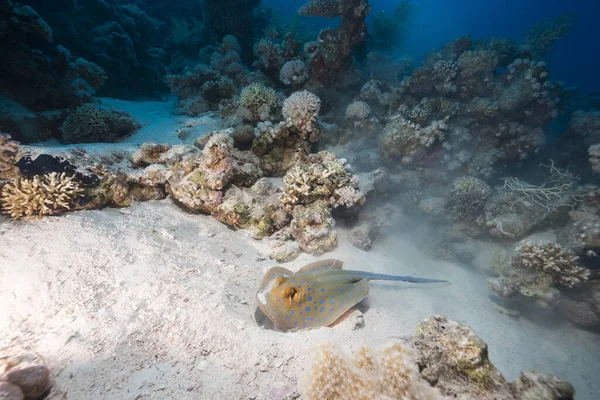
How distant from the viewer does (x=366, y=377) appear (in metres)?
2.40

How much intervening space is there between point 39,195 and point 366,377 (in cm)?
533

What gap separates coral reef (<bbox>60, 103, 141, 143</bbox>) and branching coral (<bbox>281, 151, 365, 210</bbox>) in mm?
6618

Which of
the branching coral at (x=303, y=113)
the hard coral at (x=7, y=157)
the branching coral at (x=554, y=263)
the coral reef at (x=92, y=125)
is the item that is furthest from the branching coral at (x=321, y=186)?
the coral reef at (x=92, y=125)

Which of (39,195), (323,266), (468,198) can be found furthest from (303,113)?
(468,198)

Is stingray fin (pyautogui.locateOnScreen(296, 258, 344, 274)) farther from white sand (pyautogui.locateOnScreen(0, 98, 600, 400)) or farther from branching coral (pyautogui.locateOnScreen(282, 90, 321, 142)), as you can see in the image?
branching coral (pyautogui.locateOnScreen(282, 90, 321, 142))

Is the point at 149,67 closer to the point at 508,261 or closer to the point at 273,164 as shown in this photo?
the point at 273,164

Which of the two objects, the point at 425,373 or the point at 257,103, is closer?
the point at 425,373

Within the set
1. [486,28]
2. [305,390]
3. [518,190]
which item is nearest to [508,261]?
[518,190]

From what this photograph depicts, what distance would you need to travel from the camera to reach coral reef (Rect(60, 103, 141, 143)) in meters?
7.75

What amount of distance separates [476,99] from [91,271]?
473 inches

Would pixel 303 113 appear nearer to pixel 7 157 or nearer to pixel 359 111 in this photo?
pixel 359 111

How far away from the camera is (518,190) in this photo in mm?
7402

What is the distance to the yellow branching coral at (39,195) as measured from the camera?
3883mm

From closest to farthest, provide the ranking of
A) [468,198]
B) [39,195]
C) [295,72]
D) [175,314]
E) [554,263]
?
[175,314]
[39,195]
[554,263]
[468,198]
[295,72]
